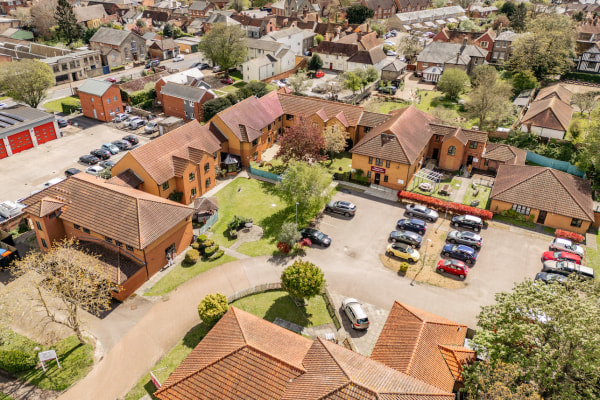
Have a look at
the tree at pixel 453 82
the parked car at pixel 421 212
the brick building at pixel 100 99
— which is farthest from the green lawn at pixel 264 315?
the tree at pixel 453 82

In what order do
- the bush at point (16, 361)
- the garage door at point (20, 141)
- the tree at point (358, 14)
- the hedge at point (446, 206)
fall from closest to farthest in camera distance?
the bush at point (16, 361) < the hedge at point (446, 206) < the garage door at point (20, 141) < the tree at point (358, 14)

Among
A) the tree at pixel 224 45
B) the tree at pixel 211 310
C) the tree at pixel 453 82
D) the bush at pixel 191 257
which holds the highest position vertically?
the tree at pixel 224 45

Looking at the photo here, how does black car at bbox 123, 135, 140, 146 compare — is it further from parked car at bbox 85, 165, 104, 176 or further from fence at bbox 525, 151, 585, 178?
fence at bbox 525, 151, 585, 178

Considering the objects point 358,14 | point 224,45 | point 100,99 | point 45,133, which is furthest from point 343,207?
point 358,14

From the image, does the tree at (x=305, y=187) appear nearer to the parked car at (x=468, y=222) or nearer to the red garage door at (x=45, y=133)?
the parked car at (x=468, y=222)

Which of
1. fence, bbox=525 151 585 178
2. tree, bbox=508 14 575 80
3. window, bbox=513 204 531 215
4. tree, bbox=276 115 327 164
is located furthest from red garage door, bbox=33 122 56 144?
tree, bbox=508 14 575 80

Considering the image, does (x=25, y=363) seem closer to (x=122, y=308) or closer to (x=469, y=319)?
(x=122, y=308)

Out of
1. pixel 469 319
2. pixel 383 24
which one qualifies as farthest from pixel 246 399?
pixel 383 24
